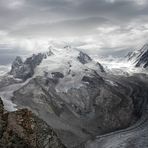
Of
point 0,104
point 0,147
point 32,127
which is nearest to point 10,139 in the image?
point 0,147

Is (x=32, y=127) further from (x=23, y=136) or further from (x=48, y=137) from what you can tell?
(x=48, y=137)

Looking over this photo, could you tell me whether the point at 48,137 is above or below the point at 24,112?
below

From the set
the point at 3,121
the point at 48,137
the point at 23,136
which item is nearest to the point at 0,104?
the point at 3,121

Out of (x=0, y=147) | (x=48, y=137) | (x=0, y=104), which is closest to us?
(x=0, y=147)

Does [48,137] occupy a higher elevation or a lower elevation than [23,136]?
lower

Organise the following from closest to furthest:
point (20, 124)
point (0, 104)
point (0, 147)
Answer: point (0, 147) → point (20, 124) → point (0, 104)

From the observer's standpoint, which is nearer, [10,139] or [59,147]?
[10,139]


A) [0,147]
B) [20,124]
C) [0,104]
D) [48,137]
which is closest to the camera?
[0,147]

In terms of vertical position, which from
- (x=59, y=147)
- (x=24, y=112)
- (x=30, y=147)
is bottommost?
(x=59, y=147)

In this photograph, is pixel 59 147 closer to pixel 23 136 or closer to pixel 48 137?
pixel 48 137
